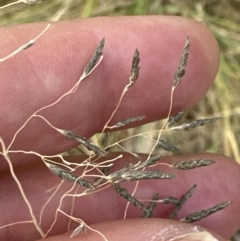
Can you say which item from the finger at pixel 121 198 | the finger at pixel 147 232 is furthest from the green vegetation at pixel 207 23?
the finger at pixel 147 232

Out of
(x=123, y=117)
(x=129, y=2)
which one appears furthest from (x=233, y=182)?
(x=129, y=2)

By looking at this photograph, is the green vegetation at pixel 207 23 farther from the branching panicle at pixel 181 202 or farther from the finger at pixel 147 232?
the finger at pixel 147 232

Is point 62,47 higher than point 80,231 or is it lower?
higher

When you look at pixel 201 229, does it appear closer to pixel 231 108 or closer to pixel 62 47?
pixel 62 47

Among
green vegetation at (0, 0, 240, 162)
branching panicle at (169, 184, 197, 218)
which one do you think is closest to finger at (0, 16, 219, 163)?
branching panicle at (169, 184, 197, 218)

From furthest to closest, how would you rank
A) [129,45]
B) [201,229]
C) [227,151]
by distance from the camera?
1. [227,151]
2. [129,45]
3. [201,229]

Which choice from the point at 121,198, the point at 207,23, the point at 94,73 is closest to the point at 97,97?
the point at 94,73

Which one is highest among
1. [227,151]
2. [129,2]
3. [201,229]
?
[129,2]
